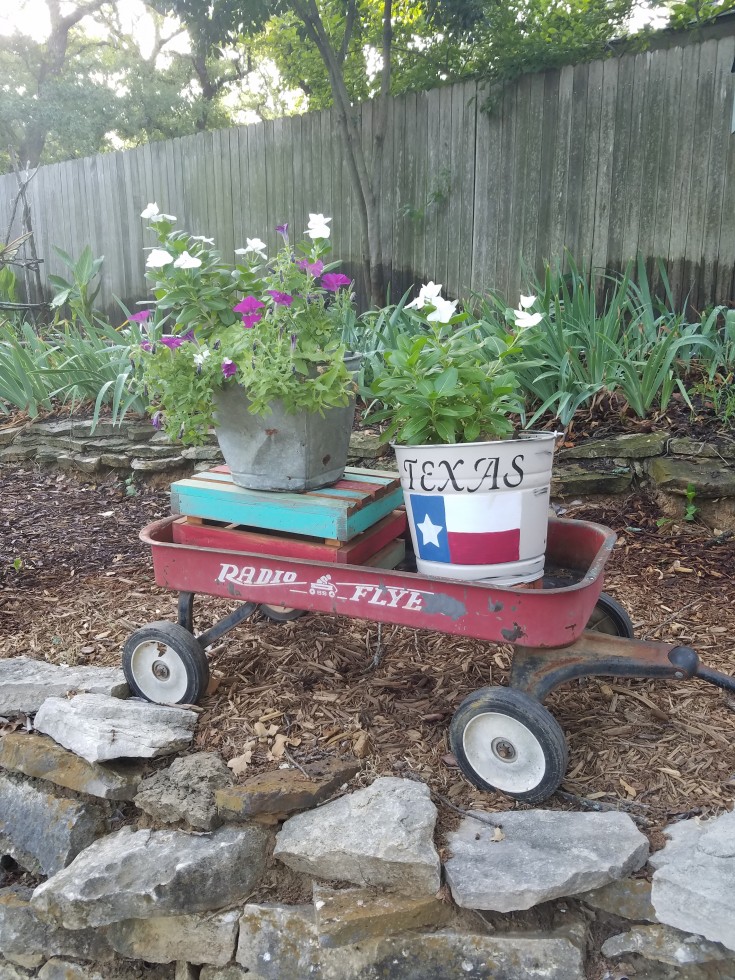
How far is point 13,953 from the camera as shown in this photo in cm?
202

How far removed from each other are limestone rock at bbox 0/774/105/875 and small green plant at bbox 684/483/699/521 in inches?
98.7

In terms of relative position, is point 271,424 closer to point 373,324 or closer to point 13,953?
point 13,953

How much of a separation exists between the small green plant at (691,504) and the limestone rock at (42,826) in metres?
2.51

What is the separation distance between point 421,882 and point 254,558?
869 mm

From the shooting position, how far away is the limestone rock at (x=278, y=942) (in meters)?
1.71

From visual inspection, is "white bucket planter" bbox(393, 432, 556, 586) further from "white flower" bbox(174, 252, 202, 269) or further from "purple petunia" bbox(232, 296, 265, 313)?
"white flower" bbox(174, 252, 202, 269)

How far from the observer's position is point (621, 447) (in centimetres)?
342

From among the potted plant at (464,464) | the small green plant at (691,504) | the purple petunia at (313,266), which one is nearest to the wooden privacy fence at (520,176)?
the small green plant at (691,504)

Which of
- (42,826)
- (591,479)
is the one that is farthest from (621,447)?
(42,826)

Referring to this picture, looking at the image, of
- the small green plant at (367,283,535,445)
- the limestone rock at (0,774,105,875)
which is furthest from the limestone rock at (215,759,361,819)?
the small green plant at (367,283,535,445)

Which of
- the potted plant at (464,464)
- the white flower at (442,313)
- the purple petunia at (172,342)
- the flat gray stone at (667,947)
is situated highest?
the white flower at (442,313)

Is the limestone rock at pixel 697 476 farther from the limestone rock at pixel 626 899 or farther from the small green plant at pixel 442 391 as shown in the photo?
the limestone rock at pixel 626 899

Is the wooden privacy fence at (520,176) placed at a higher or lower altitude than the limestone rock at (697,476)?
higher

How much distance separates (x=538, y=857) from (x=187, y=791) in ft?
2.81
